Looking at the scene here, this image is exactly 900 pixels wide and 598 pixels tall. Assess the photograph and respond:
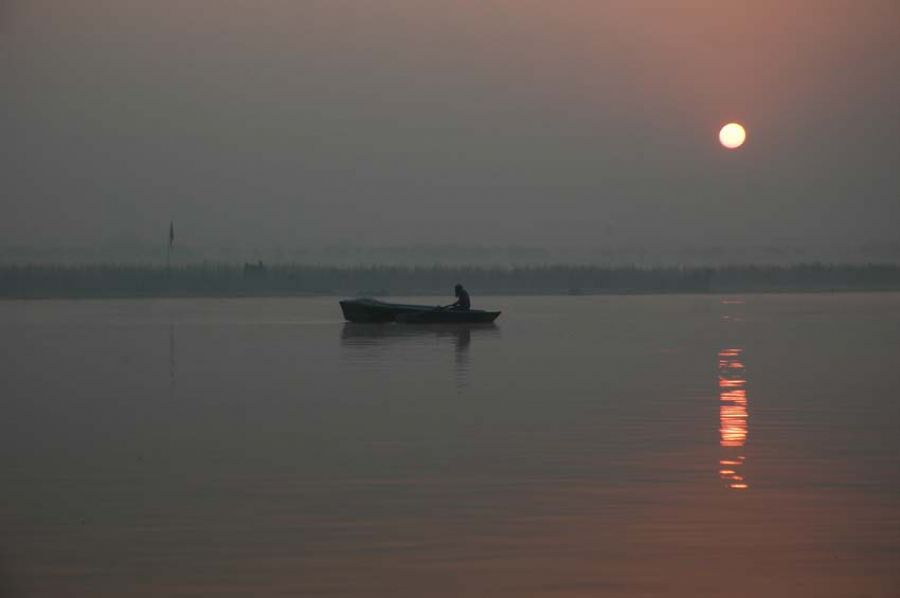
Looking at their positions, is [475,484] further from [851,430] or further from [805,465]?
[851,430]

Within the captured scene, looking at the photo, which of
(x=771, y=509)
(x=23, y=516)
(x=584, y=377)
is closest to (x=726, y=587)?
(x=771, y=509)

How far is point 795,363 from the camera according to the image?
3017 centimetres

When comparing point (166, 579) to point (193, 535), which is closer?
point (166, 579)

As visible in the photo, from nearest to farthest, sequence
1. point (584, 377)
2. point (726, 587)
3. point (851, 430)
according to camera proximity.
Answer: point (726, 587) < point (851, 430) < point (584, 377)

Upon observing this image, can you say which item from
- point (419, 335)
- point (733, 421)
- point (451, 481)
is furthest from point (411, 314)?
point (451, 481)

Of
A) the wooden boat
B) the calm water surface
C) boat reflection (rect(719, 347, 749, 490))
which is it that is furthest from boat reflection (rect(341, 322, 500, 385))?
the calm water surface

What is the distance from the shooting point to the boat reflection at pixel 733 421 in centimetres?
1366

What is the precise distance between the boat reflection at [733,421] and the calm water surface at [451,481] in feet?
0.23

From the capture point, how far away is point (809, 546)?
10.4m

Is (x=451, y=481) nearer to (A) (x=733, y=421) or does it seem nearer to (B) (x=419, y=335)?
(A) (x=733, y=421)

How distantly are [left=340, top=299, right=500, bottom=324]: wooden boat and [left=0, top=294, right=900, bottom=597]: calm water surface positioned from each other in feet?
60.7

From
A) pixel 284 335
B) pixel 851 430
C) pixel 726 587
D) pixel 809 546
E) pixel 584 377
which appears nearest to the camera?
pixel 726 587

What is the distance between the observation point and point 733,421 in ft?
60.3

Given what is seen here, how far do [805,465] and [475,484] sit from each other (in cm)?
362
